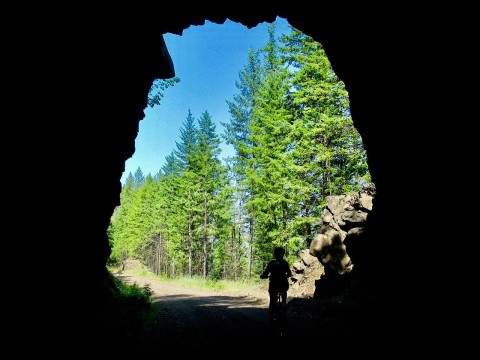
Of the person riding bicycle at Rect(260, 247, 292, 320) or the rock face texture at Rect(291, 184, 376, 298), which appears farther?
the rock face texture at Rect(291, 184, 376, 298)

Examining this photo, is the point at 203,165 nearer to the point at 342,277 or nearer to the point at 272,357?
the point at 342,277

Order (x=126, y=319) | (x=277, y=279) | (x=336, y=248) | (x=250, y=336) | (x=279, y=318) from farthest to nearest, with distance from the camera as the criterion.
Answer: (x=336, y=248), (x=126, y=319), (x=277, y=279), (x=250, y=336), (x=279, y=318)

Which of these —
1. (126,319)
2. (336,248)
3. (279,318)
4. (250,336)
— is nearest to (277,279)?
(279,318)

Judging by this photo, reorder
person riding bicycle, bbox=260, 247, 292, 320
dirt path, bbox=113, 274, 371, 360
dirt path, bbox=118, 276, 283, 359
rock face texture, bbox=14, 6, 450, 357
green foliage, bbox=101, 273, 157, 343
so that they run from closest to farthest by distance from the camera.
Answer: rock face texture, bbox=14, 6, 450, 357 < dirt path, bbox=113, 274, 371, 360 < dirt path, bbox=118, 276, 283, 359 < green foliage, bbox=101, 273, 157, 343 < person riding bicycle, bbox=260, 247, 292, 320

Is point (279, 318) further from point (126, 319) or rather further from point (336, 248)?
point (336, 248)

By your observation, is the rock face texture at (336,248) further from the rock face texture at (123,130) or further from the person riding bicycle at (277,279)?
the person riding bicycle at (277,279)

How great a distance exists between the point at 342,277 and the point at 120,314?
1040 cm

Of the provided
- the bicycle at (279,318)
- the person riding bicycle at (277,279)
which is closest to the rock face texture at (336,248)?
the person riding bicycle at (277,279)

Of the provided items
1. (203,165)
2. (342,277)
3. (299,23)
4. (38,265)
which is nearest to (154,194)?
(203,165)

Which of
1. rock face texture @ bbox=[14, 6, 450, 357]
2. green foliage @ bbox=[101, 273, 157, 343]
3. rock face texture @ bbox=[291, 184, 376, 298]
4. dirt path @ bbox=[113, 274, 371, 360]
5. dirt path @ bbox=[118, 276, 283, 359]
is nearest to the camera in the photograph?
rock face texture @ bbox=[14, 6, 450, 357]

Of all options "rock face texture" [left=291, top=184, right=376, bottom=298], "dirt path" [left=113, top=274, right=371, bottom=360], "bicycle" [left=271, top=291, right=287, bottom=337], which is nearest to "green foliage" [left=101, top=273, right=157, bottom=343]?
"dirt path" [left=113, top=274, right=371, bottom=360]

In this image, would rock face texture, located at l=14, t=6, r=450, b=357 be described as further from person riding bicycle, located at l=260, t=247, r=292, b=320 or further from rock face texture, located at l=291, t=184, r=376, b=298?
rock face texture, located at l=291, t=184, r=376, b=298

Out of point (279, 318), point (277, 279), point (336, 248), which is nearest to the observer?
point (279, 318)

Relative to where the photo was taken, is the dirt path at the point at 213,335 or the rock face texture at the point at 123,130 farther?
the dirt path at the point at 213,335
